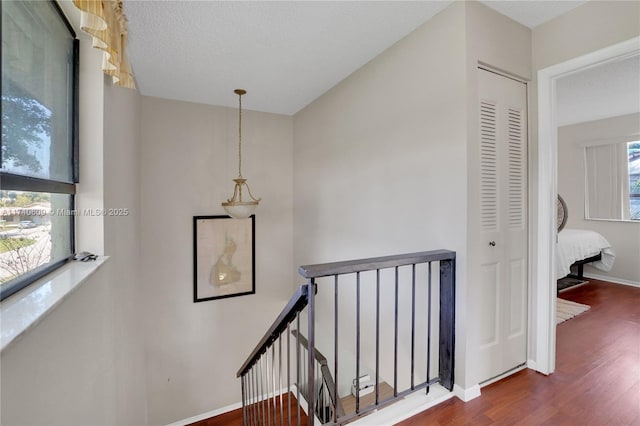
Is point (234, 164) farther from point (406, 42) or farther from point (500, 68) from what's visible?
point (500, 68)

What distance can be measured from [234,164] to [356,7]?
103 inches

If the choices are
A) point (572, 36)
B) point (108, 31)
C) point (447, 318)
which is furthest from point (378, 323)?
point (572, 36)

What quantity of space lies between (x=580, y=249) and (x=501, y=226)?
11.2ft

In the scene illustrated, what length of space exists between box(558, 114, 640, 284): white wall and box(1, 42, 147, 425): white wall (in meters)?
6.39

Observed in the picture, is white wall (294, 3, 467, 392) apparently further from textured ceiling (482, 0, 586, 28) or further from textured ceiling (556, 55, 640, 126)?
textured ceiling (556, 55, 640, 126)

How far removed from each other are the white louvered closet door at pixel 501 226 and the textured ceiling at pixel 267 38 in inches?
22.9

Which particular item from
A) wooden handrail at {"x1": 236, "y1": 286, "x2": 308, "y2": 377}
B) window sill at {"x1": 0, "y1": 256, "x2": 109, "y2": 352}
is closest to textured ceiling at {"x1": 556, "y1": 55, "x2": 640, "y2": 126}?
wooden handrail at {"x1": 236, "y1": 286, "x2": 308, "y2": 377}

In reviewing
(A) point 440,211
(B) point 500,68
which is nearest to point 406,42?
(B) point 500,68

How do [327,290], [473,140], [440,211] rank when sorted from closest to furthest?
[473,140] < [440,211] < [327,290]

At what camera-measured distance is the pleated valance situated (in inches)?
46.3

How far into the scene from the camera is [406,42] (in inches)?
87.2

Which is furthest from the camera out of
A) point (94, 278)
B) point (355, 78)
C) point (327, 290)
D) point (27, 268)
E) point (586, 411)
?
→ point (327, 290)

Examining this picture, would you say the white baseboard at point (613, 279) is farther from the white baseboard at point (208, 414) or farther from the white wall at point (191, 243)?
the white baseboard at point (208, 414)

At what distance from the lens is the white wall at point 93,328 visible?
0.87 metres
